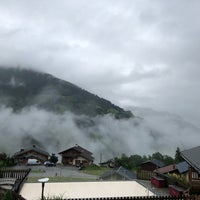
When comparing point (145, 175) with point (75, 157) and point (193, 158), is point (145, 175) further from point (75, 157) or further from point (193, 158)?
point (75, 157)

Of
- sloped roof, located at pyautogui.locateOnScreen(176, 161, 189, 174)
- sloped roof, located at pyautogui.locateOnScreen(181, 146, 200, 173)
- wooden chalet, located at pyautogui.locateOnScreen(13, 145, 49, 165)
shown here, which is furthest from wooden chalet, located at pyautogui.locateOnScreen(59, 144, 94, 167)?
sloped roof, located at pyautogui.locateOnScreen(181, 146, 200, 173)

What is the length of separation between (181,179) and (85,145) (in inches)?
6549

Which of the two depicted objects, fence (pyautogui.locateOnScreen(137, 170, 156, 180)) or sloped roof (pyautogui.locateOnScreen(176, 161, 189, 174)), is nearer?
fence (pyautogui.locateOnScreen(137, 170, 156, 180))

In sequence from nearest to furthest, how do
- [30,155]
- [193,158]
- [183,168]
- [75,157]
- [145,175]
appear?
[193,158] → [145,175] → [183,168] → [75,157] → [30,155]

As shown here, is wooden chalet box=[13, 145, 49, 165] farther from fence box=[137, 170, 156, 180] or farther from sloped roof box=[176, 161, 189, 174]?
fence box=[137, 170, 156, 180]

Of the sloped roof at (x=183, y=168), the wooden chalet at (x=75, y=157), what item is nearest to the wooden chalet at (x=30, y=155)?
the wooden chalet at (x=75, y=157)

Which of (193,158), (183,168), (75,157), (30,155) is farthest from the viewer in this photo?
(30,155)

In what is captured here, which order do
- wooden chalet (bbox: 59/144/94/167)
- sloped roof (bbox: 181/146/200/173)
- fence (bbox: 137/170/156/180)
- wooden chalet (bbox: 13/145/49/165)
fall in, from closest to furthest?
1. sloped roof (bbox: 181/146/200/173)
2. fence (bbox: 137/170/156/180)
3. wooden chalet (bbox: 59/144/94/167)
4. wooden chalet (bbox: 13/145/49/165)

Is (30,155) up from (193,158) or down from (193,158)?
up

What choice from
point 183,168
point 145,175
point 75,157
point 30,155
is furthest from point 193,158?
point 30,155

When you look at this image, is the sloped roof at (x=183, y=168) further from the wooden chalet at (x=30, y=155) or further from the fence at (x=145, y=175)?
the wooden chalet at (x=30, y=155)

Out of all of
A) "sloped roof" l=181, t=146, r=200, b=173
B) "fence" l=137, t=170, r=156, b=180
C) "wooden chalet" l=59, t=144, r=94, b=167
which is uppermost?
"wooden chalet" l=59, t=144, r=94, b=167

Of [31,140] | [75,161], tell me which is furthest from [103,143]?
[75,161]

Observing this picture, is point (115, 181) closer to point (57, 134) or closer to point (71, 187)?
point (71, 187)
